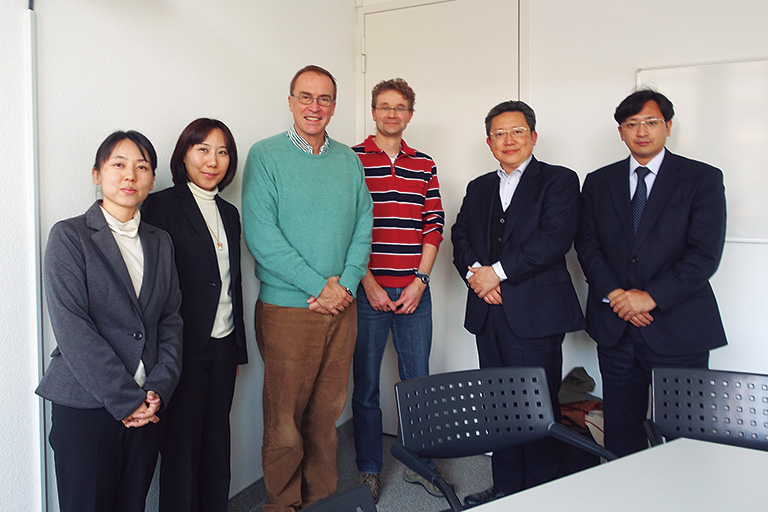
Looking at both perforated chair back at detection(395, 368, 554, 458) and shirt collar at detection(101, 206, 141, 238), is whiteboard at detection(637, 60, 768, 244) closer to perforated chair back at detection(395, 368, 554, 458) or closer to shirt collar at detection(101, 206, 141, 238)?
perforated chair back at detection(395, 368, 554, 458)

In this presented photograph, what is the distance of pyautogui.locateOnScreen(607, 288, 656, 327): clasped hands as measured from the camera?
2258 millimetres

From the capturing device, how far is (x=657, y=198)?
232cm

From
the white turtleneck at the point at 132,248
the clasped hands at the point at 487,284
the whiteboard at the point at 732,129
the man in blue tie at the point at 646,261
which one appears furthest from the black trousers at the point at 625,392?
the white turtleneck at the point at 132,248

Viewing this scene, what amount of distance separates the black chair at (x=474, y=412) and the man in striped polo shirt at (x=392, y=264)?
3.33ft

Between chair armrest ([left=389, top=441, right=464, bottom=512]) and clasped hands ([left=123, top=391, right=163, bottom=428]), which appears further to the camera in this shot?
clasped hands ([left=123, top=391, right=163, bottom=428])

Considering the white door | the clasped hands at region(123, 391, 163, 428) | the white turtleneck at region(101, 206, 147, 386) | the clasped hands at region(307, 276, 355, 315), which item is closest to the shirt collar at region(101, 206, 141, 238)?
the white turtleneck at region(101, 206, 147, 386)

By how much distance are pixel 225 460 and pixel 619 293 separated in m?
1.79

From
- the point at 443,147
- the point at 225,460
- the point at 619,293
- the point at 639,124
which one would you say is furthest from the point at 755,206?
the point at 225,460

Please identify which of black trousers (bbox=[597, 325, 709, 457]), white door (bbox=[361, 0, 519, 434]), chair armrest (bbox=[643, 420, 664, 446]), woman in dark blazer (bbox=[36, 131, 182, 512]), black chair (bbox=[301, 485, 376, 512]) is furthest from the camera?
white door (bbox=[361, 0, 519, 434])

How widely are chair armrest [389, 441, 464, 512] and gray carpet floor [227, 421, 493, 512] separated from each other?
124 cm

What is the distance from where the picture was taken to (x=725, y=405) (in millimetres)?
1681

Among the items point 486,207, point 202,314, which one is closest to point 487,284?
point 486,207

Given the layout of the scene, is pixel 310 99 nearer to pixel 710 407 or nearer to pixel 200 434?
pixel 200 434

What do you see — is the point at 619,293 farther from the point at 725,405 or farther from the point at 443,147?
the point at 443,147
